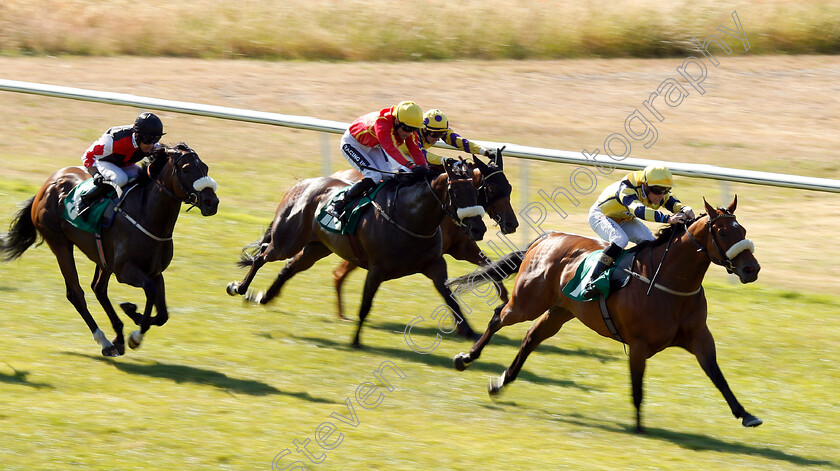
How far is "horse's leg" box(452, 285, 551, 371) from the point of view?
7.94 metres

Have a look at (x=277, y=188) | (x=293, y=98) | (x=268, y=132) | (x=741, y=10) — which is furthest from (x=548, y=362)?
(x=741, y=10)

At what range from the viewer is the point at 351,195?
9.30 meters

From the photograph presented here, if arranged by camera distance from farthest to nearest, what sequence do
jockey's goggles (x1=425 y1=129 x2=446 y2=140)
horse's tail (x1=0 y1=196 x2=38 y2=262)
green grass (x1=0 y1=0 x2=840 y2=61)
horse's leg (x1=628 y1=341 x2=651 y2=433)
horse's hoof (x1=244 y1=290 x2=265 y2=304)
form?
green grass (x1=0 y1=0 x2=840 y2=61) → horse's hoof (x1=244 y1=290 x2=265 y2=304) → jockey's goggles (x1=425 y1=129 x2=446 y2=140) → horse's tail (x1=0 y1=196 x2=38 y2=262) → horse's leg (x1=628 y1=341 x2=651 y2=433)

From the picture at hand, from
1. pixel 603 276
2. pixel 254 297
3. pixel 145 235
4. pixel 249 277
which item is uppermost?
pixel 603 276

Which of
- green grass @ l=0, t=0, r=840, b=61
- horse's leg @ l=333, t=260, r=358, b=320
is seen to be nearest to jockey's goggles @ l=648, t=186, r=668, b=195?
horse's leg @ l=333, t=260, r=358, b=320

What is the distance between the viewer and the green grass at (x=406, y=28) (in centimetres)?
2042

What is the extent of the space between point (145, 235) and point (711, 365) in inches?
153

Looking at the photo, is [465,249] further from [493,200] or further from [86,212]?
[86,212]

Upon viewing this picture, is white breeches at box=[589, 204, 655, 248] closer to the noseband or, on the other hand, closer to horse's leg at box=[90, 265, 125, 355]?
the noseband

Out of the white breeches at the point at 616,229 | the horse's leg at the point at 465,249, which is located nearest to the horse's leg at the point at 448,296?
the horse's leg at the point at 465,249

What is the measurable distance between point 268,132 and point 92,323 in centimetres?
697

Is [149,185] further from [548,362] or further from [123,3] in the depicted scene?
[123,3]

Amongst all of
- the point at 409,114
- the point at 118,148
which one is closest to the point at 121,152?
the point at 118,148

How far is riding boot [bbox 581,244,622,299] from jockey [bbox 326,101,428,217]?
1863 millimetres
